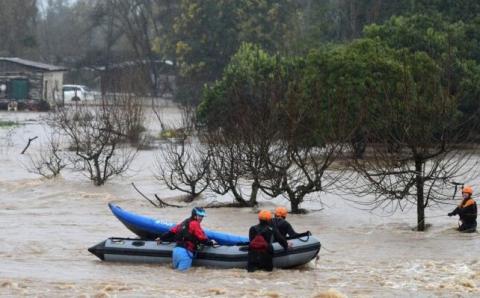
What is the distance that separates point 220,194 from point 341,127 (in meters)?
4.18

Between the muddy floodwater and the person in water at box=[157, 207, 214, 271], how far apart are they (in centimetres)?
21

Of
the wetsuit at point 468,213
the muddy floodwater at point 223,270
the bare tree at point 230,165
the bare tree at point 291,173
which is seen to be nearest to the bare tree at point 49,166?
the muddy floodwater at point 223,270

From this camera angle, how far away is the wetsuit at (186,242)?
59.6 ft

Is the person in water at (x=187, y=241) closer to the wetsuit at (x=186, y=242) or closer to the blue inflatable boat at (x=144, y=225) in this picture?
the wetsuit at (x=186, y=242)

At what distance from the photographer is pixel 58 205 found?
28.5 m

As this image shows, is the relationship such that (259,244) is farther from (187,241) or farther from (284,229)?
(187,241)

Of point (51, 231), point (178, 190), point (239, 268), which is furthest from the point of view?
point (178, 190)

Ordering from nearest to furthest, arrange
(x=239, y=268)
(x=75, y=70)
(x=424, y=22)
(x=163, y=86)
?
(x=239, y=268) → (x=424, y=22) → (x=163, y=86) → (x=75, y=70)

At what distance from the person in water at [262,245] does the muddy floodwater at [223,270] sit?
21cm

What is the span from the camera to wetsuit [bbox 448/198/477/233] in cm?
2206

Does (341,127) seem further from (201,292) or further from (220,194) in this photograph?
(201,292)

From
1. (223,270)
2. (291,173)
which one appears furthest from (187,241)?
(291,173)

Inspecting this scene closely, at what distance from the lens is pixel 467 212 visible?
22.2 metres

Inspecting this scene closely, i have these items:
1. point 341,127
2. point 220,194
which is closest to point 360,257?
point 341,127
